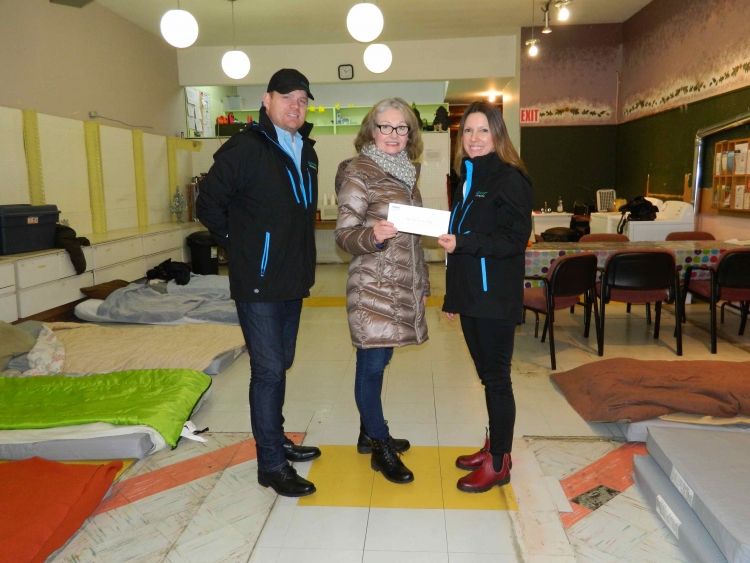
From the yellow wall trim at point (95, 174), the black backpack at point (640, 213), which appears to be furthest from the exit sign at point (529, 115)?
the yellow wall trim at point (95, 174)

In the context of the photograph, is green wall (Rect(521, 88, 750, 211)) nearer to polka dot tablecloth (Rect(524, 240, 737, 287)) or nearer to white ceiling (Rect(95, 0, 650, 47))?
white ceiling (Rect(95, 0, 650, 47))

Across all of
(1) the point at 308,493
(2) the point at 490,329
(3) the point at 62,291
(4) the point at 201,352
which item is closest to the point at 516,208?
(2) the point at 490,329

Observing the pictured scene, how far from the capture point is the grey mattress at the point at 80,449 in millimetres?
2670

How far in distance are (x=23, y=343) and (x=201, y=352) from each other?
1.16 metres

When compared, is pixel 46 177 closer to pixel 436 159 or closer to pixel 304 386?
pixel 304 386

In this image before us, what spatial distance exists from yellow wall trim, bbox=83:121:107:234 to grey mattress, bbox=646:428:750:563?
6.28 metres

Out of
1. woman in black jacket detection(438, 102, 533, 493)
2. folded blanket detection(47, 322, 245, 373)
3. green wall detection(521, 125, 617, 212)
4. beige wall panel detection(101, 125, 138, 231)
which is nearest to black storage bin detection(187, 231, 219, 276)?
beige wall panel detection(101, 125, 138, 231)

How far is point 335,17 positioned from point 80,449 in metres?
6.77

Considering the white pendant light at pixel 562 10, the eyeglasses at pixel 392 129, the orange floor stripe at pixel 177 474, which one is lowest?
the orange floor stripe at pixel 177 474

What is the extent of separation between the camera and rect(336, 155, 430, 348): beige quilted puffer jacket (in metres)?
2.28

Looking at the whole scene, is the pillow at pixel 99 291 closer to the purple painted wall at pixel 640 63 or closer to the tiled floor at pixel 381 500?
the tiled floor at pixel 381 500

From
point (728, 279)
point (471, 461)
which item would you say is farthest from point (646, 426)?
point (728, 279)

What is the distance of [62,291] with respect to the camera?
17.5 feet

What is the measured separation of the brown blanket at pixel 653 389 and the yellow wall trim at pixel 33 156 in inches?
203
